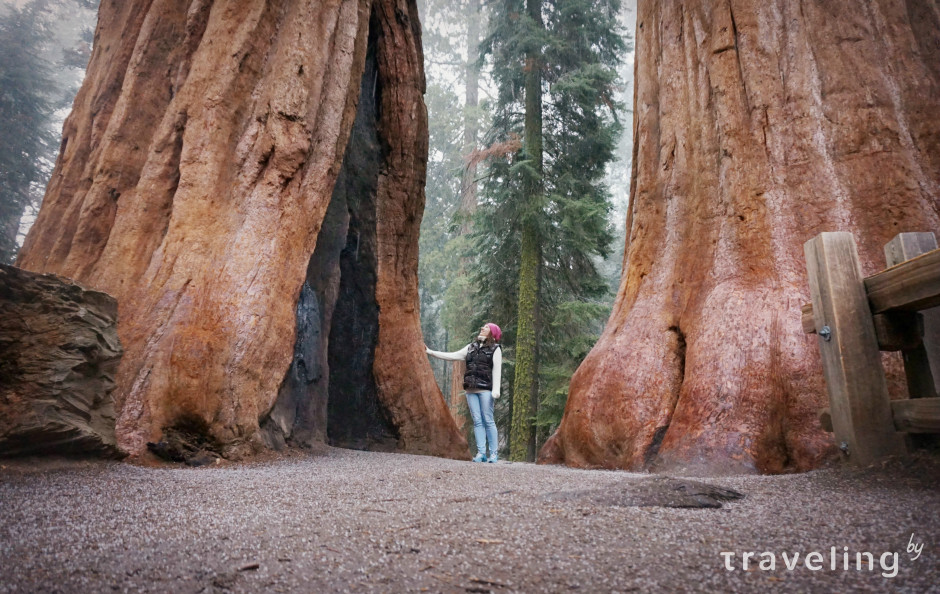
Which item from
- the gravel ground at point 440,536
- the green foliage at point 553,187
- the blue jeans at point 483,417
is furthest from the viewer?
the green foliage at point 553,187

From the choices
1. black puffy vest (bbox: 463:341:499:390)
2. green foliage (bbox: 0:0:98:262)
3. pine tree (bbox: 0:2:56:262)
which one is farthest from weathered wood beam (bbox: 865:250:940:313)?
pine tree (bbox: 0:2:56:262)

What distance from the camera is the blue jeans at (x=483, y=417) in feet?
23.6

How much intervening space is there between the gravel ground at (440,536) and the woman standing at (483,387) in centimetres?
430

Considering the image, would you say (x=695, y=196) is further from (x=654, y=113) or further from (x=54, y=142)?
(x=54, y=142)

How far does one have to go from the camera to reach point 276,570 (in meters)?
1.53

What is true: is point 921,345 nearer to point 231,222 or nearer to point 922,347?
point 922,347

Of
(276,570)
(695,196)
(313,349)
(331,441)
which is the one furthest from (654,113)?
(276,570)

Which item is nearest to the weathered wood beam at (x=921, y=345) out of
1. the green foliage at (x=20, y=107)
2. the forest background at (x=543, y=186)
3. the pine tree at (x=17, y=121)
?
the forest background at (x=543, y=186)

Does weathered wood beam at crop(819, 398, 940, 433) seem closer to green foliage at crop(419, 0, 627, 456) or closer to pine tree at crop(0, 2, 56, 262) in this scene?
green foliage at crop(419, 0, 627, 456)

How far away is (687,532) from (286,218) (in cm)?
484

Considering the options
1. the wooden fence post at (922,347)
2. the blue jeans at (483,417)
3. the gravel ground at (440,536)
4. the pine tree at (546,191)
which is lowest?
the gravel ground at (440,536)

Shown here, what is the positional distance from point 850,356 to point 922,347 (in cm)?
36

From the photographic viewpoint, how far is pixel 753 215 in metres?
5.53

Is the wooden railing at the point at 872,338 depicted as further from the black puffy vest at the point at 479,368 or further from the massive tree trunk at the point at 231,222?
the black puffy vest at the point at 479,368
